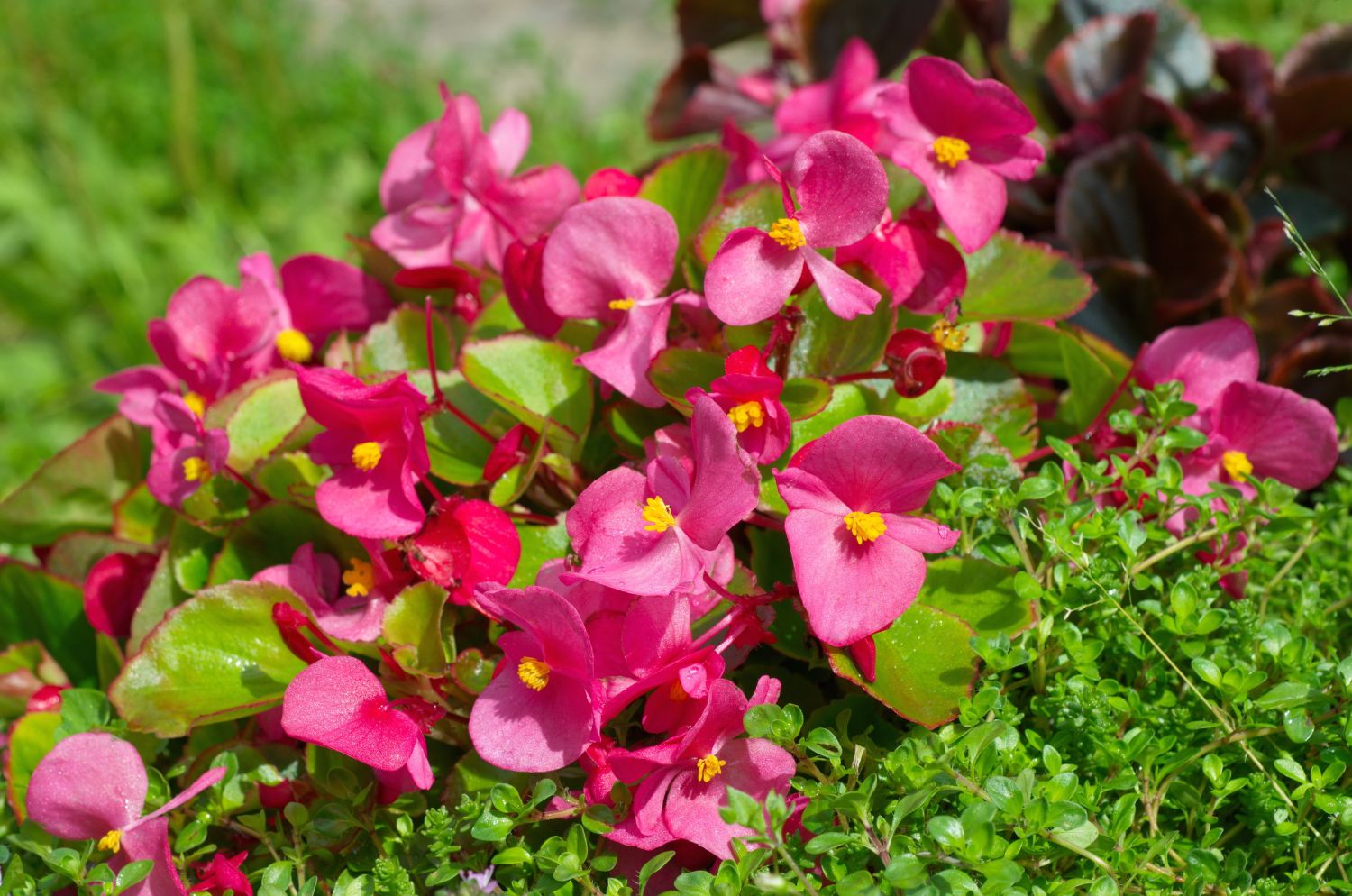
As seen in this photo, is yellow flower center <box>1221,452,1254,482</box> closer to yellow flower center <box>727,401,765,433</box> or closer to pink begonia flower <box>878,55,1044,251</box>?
pink begonia flower <box>878,55,1044,251</box>

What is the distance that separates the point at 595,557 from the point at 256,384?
0.40 meters

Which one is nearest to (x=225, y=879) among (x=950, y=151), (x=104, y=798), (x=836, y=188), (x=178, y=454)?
(x=104, y=798)

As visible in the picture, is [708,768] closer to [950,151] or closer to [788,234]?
[788,234]

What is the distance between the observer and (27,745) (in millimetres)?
896

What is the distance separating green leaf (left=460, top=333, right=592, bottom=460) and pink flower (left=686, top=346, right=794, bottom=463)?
0.17m

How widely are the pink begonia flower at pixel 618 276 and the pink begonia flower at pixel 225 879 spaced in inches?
14.8

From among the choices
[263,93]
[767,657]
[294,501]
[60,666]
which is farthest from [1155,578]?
[263,93]

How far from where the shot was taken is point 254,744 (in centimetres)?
87

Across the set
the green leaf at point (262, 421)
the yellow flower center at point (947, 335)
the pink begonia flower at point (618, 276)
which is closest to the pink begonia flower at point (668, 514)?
the pink begonia flower at point (618, 276)

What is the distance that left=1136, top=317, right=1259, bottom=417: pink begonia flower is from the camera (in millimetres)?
910

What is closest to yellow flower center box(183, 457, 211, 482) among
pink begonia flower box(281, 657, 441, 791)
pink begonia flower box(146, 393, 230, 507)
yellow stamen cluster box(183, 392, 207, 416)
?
pink begonia flower box(146, 393, 230, 507)

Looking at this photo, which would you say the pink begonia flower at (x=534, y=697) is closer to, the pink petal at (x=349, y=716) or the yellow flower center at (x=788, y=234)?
the pink petal at (x=349, y=716)

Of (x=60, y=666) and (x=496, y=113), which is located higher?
(x=60, y=666)

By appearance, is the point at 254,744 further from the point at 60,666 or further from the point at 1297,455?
the point at 1297,455
